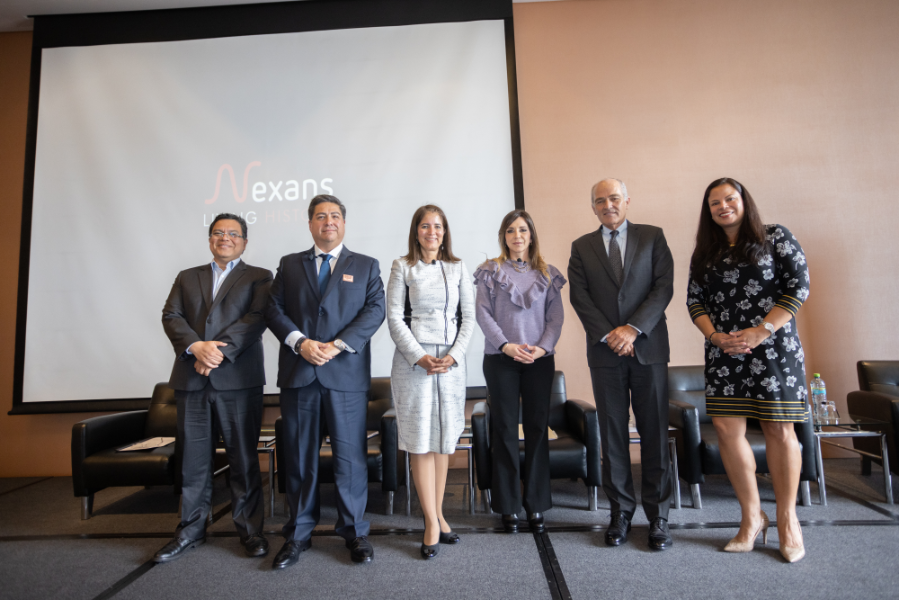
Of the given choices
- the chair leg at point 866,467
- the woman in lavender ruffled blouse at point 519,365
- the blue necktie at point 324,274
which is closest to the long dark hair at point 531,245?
the woman in lavender ruffled blouse at point 519,365

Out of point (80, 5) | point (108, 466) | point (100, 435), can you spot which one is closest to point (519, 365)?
point (108, 466)

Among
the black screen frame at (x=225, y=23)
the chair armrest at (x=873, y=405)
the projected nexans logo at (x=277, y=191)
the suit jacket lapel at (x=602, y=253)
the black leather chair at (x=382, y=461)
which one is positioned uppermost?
the black screen frame at (x=225, y=23)

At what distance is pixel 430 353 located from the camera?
93.7 inches

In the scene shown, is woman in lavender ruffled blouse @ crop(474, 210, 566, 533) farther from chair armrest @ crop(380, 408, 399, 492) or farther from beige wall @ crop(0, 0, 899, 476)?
beige wall @ crop(0, 0, 899, 476)

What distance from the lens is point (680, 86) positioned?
418 cm

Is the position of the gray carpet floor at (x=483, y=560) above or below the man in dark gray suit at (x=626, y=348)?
below

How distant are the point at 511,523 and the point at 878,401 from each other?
A: 8.60 feet

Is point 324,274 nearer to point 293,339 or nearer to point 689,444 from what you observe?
point 293,339

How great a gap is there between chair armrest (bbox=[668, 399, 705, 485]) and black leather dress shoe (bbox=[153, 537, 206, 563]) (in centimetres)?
281

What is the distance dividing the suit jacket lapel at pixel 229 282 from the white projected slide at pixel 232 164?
1360 mm

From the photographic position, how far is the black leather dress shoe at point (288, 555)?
2199 millimetres

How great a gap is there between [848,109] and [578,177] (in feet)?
8.02

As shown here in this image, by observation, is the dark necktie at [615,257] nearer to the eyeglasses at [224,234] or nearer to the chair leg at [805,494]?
the chair leg at [805,494]

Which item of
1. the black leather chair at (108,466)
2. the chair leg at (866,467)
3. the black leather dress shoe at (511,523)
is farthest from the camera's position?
the chair leg at (866,467)
